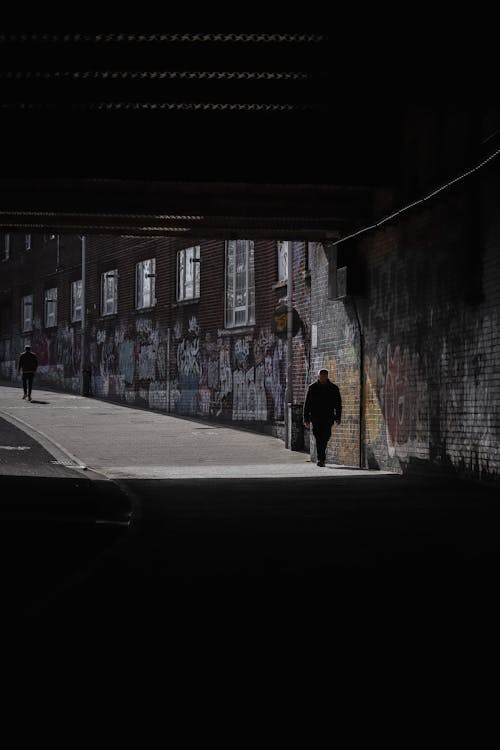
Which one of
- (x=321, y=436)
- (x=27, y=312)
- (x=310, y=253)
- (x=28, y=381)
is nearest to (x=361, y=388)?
(x=321, y=436)

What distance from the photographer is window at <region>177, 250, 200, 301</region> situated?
30688 millimetres

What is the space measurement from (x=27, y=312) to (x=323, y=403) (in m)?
28.3

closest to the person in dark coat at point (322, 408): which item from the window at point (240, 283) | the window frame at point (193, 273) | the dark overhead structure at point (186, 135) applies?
the dark overhead structure at point (186, 135)

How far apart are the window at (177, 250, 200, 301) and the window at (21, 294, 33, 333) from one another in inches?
577

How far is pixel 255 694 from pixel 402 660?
86 cm

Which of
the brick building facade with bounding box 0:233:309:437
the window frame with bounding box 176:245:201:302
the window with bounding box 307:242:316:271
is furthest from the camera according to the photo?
the window frame with bounding box 176:245:201:302

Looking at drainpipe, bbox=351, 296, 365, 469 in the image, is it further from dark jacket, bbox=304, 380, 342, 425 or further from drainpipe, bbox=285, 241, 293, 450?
drainpipe, bbox=285, 241, 293, 450

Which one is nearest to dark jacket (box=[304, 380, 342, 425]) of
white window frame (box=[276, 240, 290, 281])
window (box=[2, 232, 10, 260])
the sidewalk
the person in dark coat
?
the person in dark coat

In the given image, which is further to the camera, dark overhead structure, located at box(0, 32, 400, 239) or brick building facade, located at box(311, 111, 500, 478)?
A: brick building facade, located at box(311, 111, 500, 478)

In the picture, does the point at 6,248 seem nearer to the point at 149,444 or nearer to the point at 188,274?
the point at 188,274

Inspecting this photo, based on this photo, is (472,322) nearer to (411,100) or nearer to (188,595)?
(411,100)

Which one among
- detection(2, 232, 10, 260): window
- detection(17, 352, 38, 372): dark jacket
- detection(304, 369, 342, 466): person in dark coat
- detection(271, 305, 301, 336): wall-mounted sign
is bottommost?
detection(304, 369, 342, 466): person in dark coat

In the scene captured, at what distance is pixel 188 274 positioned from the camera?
1233 inches

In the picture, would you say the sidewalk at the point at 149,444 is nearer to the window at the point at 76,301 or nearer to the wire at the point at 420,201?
the wire at the point at 420,201
